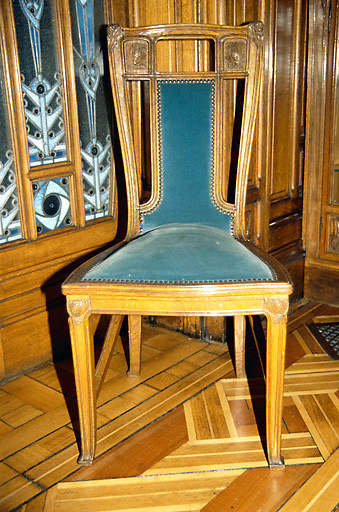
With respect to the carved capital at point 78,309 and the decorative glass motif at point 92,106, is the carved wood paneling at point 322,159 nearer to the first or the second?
the decorative glass motif at point 92,106

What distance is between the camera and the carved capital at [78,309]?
4.13 ft

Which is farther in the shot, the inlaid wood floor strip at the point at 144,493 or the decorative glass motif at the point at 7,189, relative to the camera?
the decorative glass motif at the point at 7,189

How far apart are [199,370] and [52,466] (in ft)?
2.04

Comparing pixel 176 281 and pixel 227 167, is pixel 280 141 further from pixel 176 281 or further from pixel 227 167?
pixel 176 281

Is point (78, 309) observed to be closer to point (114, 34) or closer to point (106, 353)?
point (106, 353)

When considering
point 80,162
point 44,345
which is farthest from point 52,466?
point 80,162

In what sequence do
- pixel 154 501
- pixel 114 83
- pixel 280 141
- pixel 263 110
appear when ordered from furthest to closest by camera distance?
pixel 280 141, pixel 263 110, pixel 114 83, pixel 154 501

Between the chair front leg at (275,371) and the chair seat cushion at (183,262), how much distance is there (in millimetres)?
78

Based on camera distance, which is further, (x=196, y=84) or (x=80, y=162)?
(x=80, y=162)

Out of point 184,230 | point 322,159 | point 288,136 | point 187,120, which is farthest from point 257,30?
point 322,159

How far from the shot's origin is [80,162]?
186cm

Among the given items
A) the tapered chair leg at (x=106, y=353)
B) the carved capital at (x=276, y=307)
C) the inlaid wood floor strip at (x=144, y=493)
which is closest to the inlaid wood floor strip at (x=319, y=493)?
the inlaid wood floor strip at (x=144, y=493)

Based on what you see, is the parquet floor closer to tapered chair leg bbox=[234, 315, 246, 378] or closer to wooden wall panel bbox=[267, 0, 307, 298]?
tapered chair leg bbox=[234, 315, 246, 378]

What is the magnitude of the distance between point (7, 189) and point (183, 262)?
0.70 meters
